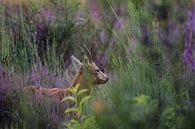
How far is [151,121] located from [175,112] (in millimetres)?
365

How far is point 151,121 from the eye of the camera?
12.5ft

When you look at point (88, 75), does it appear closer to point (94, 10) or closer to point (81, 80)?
point (81, 80)

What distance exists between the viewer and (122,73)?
5.49 metres

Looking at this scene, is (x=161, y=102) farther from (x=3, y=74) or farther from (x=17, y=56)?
(x=17, y=56)

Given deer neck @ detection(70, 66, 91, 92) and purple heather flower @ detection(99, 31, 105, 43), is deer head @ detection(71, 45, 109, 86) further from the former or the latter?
purple heather flower @ detection(99, 31, 105, 43)

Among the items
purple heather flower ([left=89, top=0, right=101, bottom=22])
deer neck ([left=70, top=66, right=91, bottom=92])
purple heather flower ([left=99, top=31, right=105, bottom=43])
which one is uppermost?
purple heather flower ([left=89, top=0, right=101, bottom=22])

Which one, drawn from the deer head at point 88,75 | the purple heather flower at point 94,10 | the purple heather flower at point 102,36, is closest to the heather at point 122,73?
the deer head at point 88,75

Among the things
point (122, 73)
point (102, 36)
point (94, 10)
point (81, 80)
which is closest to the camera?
point (122, 73)

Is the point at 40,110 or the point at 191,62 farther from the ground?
the point at 191,62

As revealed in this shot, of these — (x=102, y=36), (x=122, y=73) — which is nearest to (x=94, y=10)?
(x=102, y=36)

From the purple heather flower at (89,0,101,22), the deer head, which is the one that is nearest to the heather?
the deer head

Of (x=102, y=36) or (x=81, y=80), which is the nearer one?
(x=81, y=80)

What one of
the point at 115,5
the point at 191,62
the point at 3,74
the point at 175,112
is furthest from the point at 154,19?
the point at 115,5

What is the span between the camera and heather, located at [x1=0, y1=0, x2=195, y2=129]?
13.0ft
